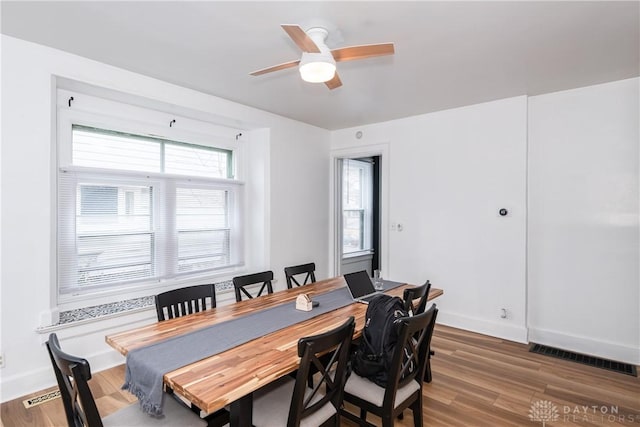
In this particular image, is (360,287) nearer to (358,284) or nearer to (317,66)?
(358,284)

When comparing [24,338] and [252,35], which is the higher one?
[252,35]

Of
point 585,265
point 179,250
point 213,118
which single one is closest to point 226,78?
point 213,118

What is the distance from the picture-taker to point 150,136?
3480mm

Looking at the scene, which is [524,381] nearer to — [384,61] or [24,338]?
[384,61]

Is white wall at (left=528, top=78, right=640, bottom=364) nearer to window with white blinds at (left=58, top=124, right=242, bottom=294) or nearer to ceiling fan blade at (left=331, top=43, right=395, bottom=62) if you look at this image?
ceiling fan blade at (left=331, top=43, right=395, bottom=62)

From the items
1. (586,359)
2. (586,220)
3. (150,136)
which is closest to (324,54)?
(150,136)

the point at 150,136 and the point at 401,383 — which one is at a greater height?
the point at 150,136

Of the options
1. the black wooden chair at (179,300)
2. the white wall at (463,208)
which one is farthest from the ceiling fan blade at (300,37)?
the white wall at (463,208)

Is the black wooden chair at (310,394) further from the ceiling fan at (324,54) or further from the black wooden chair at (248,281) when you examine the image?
the ceiling fan at (324,54)

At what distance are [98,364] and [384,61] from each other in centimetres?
353

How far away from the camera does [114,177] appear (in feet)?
10.4

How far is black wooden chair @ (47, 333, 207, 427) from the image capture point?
1.29m

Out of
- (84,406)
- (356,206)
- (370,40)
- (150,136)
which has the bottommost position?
(84,406)

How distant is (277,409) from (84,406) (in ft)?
2.66
